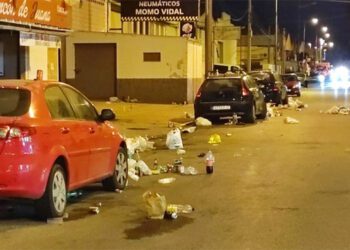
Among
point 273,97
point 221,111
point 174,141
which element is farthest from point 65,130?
point 273,97

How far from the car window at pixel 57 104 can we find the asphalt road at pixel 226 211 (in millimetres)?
1182

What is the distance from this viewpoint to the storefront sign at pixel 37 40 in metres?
19.6

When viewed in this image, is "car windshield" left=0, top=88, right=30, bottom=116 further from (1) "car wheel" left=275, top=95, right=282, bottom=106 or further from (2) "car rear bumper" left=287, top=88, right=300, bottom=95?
(2) "car rear bumper" left=287, top=88, right=300, bottom=95

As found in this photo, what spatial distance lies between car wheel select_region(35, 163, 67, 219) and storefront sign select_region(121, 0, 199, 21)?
2568cm

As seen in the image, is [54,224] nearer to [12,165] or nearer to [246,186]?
[12,165]

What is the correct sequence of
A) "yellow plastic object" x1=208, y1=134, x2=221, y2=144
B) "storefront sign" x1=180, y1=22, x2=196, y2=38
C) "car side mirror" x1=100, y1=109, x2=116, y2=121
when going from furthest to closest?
"storefront sign" x1=180, y1=22, x2=196, y2=38
"yellow plastic object" x1=208, y1=134, x2=221, y2=144
"car side mirror" x1=100, y1=109, x2=116, y2=121

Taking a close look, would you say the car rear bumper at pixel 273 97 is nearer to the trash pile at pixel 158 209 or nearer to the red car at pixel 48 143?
the red car at pixel 48 143

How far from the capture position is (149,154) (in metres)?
16.4

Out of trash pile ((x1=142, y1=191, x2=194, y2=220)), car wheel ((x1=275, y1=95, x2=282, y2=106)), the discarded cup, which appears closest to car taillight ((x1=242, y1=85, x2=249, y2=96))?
car wheel ((x1=275, y1=95, x2=282, y2=106))

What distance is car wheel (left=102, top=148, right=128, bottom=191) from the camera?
11039mm

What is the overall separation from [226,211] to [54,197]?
2.16 meters

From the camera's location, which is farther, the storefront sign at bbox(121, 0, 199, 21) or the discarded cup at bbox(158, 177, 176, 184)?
the storefront sign at bbox(121, 0, 199, 21)

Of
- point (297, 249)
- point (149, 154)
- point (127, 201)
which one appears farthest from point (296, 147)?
point (297, 249)

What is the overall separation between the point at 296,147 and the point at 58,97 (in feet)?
29.0
